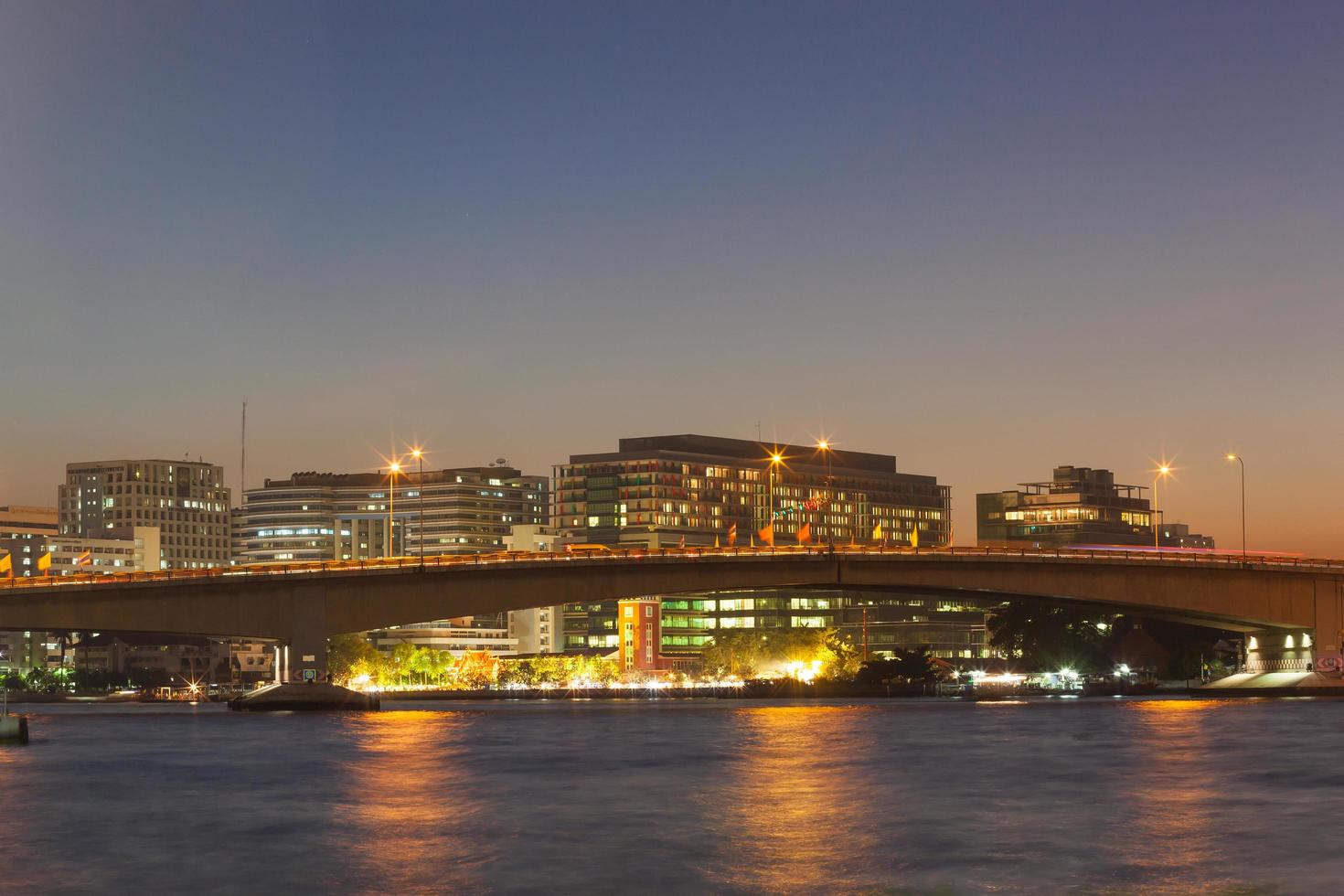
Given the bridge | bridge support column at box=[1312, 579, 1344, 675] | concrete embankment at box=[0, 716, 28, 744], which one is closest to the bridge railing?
the bridge

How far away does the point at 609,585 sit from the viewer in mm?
145625

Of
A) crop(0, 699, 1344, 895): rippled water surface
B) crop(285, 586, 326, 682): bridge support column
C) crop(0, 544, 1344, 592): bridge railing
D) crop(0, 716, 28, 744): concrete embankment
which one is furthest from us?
crop(285, 586, 326, 682): bridge support column

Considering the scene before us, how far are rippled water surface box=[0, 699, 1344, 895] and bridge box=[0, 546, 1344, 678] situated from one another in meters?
23.9

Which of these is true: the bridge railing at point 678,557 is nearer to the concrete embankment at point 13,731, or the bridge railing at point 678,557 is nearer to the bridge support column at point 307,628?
the bridge support column at point 307,628

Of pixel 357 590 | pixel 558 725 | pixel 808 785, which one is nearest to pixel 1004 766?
pixel 808 785

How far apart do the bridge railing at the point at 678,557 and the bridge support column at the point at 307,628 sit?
1806 mm

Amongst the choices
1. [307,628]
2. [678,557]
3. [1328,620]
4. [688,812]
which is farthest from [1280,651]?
[688,812]

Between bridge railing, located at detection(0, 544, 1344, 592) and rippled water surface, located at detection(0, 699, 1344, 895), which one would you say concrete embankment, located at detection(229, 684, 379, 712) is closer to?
bridge railing, located at detection(0, 544, 1344, 592)

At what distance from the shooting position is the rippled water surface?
45969mm

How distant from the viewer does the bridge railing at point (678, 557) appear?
Answer: 141 m

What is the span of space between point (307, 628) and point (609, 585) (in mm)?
22784

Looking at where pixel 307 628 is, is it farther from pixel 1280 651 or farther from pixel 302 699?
pixel 1280 651

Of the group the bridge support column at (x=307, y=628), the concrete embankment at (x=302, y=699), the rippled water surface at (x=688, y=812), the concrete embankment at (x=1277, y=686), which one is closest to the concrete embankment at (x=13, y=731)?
the rippled water surface at (x=688, y=812)

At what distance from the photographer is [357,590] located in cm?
14288
